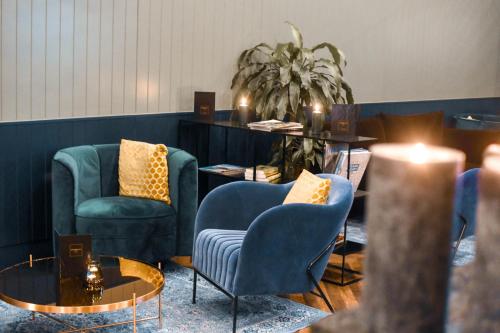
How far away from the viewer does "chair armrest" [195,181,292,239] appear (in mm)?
4078

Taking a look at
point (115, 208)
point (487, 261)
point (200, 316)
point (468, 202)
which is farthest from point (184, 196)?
point (487, 261)

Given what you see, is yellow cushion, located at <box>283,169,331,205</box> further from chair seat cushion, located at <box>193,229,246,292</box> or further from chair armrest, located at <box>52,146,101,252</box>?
chair armrest, located at <box>52,146,101,252</box>

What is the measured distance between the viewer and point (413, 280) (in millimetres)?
366

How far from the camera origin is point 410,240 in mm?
364

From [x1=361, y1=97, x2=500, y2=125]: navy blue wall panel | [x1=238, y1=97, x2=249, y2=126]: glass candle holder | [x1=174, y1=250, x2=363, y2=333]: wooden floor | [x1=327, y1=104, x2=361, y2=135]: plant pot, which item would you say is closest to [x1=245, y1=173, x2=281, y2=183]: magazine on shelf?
[x1=238, y1=97, x2=249, y2=126]: glass candle holder

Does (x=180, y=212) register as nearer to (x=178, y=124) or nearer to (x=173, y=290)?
(x=173, y=290)

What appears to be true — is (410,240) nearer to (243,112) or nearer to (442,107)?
(243,112)

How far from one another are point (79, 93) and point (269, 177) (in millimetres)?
1407

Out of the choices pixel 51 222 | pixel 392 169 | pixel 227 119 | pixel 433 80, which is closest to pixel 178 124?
pixel 227 119

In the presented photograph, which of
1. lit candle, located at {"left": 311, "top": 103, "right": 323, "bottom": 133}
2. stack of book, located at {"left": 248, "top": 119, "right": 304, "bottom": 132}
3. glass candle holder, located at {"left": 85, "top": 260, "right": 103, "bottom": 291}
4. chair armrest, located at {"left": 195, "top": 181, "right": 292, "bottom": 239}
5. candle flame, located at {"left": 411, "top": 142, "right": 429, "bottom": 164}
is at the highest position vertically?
candle flame, located at {"left": 411, "top": 142, "right": 429, "bottom": 164}

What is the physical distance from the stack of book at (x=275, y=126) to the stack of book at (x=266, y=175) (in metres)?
0.29

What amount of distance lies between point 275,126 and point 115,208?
129 centimetres

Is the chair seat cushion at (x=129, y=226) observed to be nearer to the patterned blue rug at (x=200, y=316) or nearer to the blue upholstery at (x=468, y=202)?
the patterned blue rug at (x=200, y=316)

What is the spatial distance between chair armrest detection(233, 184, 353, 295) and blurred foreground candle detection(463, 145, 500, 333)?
10.4ft
